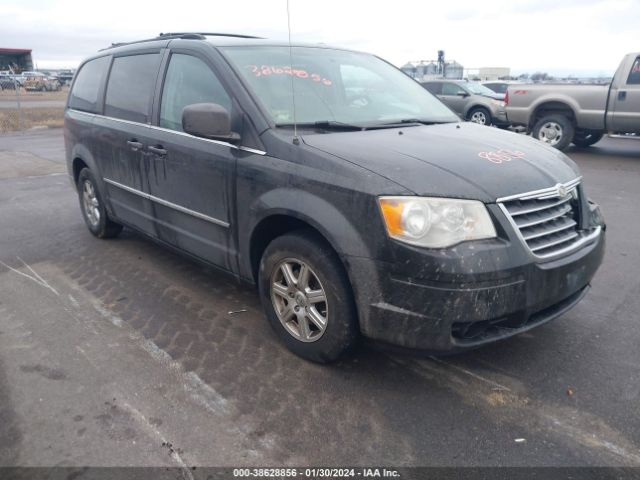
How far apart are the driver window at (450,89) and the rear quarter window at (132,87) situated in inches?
512

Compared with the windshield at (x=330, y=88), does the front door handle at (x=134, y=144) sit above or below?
below

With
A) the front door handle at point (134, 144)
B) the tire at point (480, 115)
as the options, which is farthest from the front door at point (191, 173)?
the tire at point (480, 115)

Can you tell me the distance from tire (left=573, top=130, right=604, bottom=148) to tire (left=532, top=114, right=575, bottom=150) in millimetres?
482

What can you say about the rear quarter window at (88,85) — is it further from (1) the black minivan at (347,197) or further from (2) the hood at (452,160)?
(2) the hood at (452,160)

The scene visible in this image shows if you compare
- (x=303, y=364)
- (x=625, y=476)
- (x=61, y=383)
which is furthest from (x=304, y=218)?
(x=625, y=476)

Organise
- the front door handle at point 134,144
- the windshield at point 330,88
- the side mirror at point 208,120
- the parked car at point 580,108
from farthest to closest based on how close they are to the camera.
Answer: the parked car at point 580,108, the front door handle at point 134,144, the windshield at point 330,88, the side mirror at point 208,120

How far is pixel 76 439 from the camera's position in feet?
8.57

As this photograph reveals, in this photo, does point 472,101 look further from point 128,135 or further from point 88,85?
point 128,135

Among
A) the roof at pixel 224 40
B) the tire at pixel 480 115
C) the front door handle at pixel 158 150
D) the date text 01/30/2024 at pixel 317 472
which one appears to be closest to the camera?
the date text 01/30/2024 at pixel 317 472

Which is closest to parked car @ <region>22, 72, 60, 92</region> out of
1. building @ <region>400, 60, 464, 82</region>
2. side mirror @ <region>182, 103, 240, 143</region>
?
Answer: building @ <region>400, 60, 464, 82</region>

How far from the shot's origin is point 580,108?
11.2m

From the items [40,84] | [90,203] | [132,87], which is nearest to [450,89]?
[90,203]

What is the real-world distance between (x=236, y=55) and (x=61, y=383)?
232cm

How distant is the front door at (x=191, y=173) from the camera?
3.54 m
